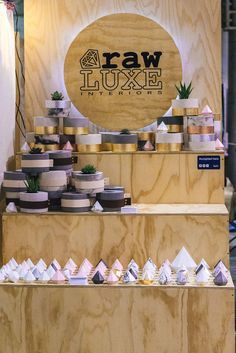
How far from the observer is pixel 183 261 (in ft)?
14.1

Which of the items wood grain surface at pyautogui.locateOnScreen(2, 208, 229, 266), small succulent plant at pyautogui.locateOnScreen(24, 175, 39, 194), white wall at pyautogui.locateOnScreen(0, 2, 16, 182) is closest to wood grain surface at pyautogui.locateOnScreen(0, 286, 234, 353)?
wood grain surface at pyautogui.locateOnScreen(2, 208, 229, 266)

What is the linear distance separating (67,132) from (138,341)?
1661mm

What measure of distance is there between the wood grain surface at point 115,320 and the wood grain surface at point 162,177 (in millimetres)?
984

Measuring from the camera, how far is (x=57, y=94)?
4.98 m

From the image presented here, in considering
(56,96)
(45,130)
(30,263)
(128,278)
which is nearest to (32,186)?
(30,263)

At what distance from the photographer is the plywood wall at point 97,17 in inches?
200

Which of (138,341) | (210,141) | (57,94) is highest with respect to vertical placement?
(57,94)

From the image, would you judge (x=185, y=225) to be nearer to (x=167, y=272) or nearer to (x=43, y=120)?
(x=167, y=272)

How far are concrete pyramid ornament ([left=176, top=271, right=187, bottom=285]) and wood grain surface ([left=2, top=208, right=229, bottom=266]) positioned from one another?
0.39 metres

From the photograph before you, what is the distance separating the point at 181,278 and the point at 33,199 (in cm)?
111

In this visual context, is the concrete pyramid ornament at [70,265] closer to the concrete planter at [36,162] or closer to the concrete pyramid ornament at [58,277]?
the concrete pyramid ornament at [58,277]

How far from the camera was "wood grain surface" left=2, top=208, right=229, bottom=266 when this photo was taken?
439 centimetres

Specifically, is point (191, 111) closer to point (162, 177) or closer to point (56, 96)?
point (162, 177)

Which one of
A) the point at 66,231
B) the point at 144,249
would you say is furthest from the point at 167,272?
the point at 66,231
